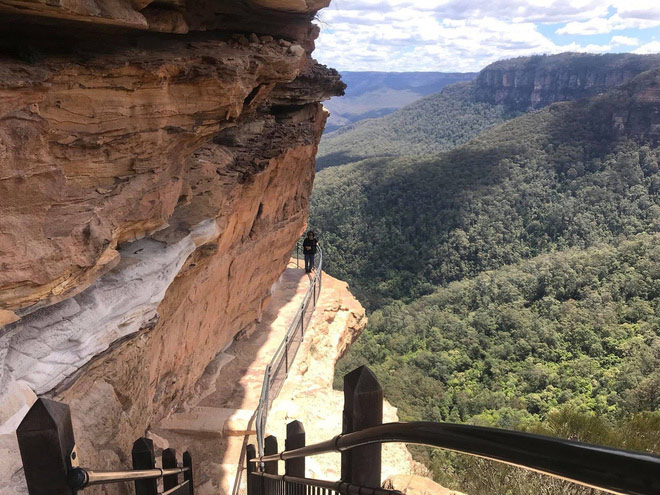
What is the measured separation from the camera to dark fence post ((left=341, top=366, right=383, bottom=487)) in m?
1.71

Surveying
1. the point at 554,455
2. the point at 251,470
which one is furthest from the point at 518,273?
the point at 554,455

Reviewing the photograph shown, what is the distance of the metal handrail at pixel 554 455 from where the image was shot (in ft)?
2.97

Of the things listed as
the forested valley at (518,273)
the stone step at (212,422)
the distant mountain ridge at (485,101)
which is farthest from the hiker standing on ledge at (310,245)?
the distant mountain ridge at (485,101)

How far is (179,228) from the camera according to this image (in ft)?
20.1

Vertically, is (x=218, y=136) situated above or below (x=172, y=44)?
below

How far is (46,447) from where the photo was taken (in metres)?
1.58

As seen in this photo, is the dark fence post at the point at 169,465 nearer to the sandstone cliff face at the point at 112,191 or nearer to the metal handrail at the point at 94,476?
the metal handrail at the point at 94,476

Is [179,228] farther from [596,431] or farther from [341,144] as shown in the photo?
[341,144]

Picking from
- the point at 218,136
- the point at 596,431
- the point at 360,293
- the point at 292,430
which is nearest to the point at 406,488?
the point at 292,430

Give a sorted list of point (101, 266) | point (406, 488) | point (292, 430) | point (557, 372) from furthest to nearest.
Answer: point (557, 372) < point (406, 488) < point (101, 266) < point (292, 430)

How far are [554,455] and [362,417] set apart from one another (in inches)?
31.5

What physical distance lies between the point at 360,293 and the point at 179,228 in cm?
3257

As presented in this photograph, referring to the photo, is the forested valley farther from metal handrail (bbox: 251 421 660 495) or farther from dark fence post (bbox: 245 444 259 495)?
metal handrail (bbox: 251 421 660 495)

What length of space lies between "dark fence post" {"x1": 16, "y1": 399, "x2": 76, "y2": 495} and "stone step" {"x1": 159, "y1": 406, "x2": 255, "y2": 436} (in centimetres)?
538
